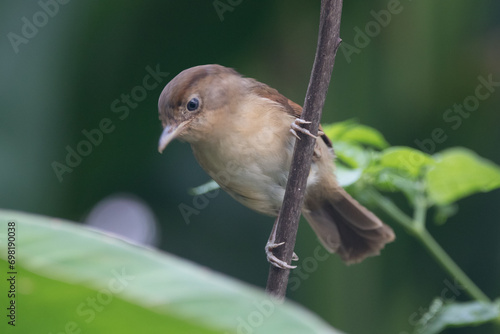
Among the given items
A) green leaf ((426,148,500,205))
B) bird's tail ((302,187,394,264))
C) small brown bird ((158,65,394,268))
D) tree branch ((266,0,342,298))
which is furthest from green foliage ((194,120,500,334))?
bird's tail ((302,187,394,264))

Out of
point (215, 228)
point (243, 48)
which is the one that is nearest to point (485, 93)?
point (243, 48)

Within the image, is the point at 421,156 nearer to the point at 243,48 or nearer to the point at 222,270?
the point at 243,48

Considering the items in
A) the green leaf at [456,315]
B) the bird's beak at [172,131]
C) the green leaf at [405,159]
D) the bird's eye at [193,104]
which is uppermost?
the green leaf at [405,159]

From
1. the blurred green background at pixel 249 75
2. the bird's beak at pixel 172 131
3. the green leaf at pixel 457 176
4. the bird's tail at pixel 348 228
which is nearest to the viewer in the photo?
the green leaf at pixel 457 176

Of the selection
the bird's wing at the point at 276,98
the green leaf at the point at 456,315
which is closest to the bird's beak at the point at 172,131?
the bird's wing at the point at 276,98

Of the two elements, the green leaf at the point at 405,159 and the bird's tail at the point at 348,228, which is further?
the bird's tail at the point at 348,228

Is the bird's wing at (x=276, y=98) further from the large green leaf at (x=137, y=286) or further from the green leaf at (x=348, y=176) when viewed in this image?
the large green leaf at (x=137, y=286)

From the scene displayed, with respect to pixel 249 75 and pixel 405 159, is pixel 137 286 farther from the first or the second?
pixel 249 75
